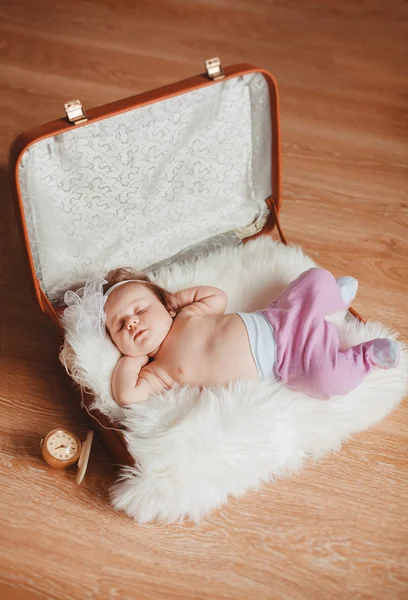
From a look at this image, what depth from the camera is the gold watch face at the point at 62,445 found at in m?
1.20

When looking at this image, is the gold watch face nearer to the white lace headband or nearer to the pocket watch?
the pocket watch

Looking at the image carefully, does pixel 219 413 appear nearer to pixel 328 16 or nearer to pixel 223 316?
pixel 223 316

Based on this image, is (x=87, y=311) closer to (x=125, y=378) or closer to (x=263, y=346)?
(x=125, y=378)

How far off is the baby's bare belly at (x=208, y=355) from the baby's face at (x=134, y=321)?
4 centimetres

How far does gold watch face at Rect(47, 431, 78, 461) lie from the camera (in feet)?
3.93

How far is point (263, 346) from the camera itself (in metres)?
1.25

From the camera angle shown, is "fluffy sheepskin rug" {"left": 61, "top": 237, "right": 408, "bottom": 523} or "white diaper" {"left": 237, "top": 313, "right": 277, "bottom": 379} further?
"white diaper" {"left": 237, "top": 313, "right": 277, "bottom": 379}

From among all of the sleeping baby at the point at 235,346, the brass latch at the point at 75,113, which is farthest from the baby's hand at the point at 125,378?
the brass latch at the point at 75,113

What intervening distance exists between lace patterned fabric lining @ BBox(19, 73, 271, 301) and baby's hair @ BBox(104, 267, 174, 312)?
2.6 inches

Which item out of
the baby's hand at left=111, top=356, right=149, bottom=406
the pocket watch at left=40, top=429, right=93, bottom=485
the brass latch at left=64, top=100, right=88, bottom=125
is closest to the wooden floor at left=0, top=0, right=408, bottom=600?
the pocket watch at left=40, top=429, right=93, bottom=485

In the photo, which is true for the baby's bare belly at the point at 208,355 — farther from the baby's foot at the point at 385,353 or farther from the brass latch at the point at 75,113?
the brass latch at the point at 75,113

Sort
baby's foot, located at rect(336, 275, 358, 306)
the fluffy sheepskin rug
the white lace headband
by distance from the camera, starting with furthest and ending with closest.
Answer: baby's foot, located at rect(336, 275, 358, 306), the white lace headband, the fluffy sheepskin rug

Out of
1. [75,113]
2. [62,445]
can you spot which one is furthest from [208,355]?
[75,113]

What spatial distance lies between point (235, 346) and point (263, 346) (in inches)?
2.0
